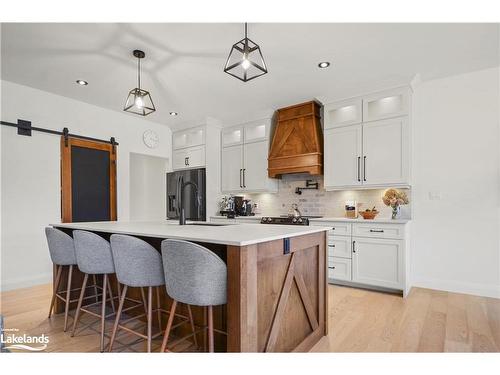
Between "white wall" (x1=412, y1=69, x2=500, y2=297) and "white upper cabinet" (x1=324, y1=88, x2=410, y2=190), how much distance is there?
0.98 ft

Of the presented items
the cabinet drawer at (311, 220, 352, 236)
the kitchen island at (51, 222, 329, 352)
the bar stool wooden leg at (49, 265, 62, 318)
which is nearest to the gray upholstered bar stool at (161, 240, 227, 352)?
the kitchen island at (51, 222, 329, 352)

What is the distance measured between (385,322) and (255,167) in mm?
3067

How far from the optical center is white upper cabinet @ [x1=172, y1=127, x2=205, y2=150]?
5441mm

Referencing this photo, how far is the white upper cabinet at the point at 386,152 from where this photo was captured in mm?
3586

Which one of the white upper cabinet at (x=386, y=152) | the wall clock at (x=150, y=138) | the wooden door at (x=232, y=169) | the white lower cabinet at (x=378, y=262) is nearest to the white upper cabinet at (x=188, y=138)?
the wall clock at (x=150, y=138)

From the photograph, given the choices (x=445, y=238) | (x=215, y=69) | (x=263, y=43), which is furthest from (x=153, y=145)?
(x=445, y=238)

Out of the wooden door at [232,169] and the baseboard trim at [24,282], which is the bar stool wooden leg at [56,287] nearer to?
the baseboard trim at [24,282]

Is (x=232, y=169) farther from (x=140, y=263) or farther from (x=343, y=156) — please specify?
(x=140, y=263)

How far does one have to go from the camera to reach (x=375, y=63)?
10.4 ft

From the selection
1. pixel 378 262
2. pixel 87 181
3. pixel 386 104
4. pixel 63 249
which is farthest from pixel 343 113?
pixel 87 181

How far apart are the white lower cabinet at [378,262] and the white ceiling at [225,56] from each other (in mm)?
1973

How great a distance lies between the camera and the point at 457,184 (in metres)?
3.49

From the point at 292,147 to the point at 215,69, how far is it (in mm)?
1714
